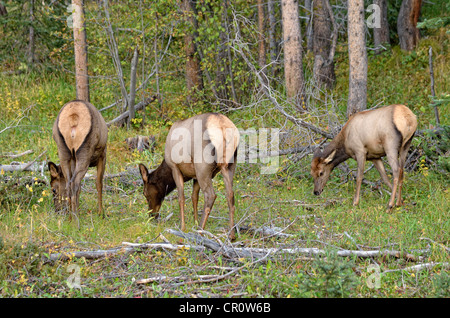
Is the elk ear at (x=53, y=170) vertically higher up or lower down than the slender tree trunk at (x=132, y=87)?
lower down

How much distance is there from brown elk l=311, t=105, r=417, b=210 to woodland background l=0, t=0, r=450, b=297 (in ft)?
1.39

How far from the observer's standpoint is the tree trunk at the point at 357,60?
12.0 m

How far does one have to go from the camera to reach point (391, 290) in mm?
5789

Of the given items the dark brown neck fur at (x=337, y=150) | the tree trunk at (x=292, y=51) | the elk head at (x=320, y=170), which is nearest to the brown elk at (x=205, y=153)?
the elk head at (x=320, y=170)

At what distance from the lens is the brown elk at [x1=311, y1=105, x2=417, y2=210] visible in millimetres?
9391

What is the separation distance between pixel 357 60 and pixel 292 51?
2095 millimetres

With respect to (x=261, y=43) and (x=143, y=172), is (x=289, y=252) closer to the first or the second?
(x=143, y=172)

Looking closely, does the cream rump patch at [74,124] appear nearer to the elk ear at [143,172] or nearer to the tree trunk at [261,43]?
the elk ear at [143,172]

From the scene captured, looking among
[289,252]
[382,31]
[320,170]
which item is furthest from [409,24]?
[289,252]

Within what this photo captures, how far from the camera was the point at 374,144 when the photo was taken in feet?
32.3

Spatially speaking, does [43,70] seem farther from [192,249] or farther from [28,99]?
[192,249]

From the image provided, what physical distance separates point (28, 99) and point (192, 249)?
10759 millimetres

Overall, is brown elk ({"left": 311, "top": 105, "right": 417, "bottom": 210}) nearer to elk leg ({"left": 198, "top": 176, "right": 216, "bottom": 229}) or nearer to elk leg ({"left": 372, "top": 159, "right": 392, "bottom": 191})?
elk leg ({"left": 372, "top": 159, "right": 392, "bottom": 191})

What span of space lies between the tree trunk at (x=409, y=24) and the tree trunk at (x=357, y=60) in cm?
647
